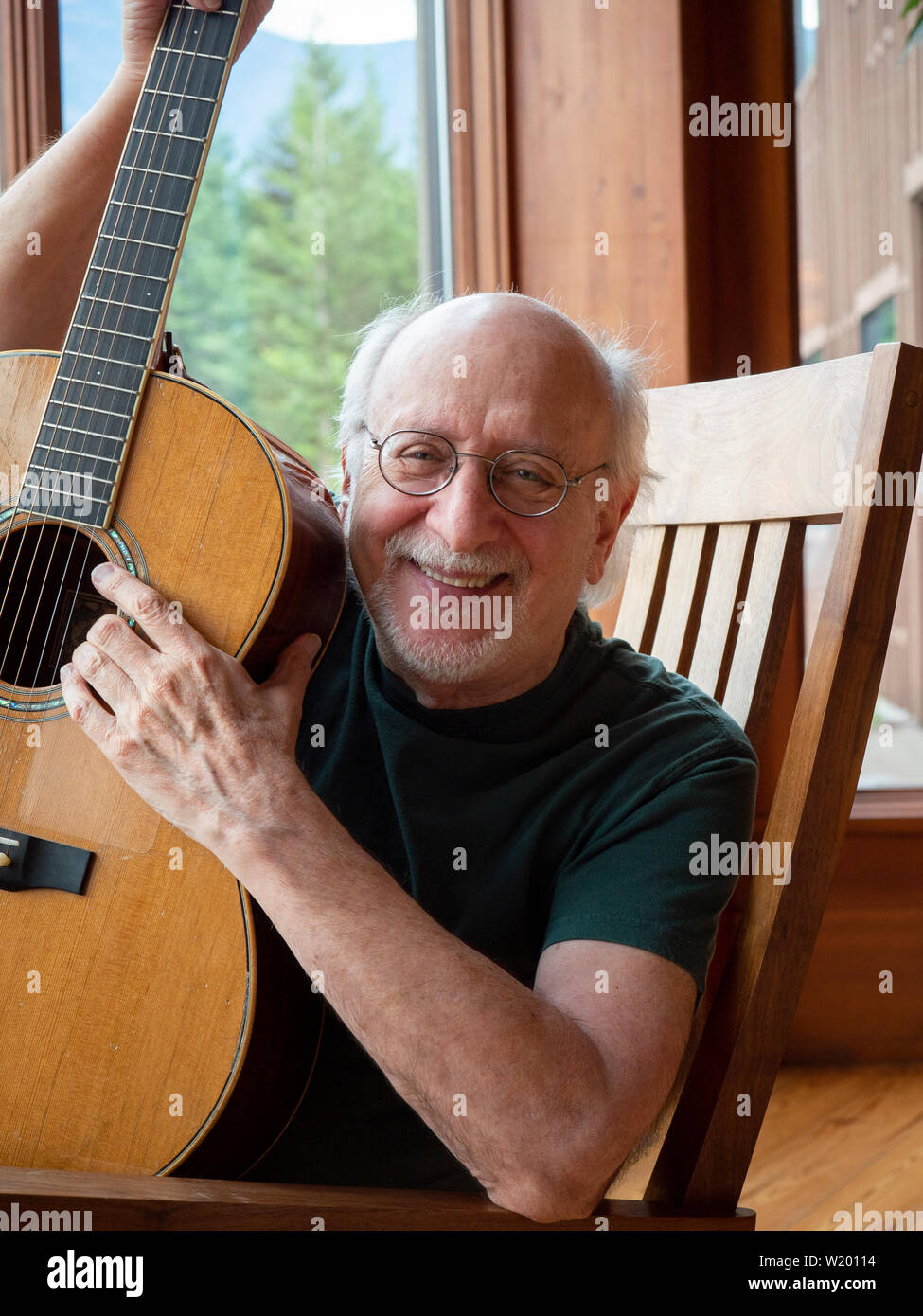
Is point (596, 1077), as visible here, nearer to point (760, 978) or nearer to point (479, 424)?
point (760, 978)

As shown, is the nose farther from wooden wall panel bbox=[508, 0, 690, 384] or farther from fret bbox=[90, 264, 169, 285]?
wooden wall panel bbox=[508, 0, 690, 384]

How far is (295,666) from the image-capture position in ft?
3.07

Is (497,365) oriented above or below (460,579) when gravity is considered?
above

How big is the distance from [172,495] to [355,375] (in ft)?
1.19

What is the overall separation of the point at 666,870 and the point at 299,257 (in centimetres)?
172

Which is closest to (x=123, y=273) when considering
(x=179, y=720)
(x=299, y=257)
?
(x=179, y=720)

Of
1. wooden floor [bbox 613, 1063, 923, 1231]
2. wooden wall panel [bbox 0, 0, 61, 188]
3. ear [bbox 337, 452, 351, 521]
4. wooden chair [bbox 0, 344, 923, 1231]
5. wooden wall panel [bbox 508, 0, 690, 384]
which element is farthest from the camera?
wooden wall panel [bbox 508, 0, 690, 384]

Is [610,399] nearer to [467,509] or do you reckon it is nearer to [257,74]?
[467,509]

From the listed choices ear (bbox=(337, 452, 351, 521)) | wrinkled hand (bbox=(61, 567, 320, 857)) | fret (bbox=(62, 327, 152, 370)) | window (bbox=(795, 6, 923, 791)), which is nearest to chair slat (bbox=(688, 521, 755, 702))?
ear (bbox=(337, 452, 351, 521))

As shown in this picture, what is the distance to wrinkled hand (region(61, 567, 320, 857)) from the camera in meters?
0.83

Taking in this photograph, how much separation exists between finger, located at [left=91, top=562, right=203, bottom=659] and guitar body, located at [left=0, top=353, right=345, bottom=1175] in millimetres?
23

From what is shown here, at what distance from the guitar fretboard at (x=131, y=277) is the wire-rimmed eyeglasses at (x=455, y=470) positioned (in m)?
0.24

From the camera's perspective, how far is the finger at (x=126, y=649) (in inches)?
33.4

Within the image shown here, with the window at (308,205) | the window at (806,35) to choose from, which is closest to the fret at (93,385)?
the window at (308,205)
